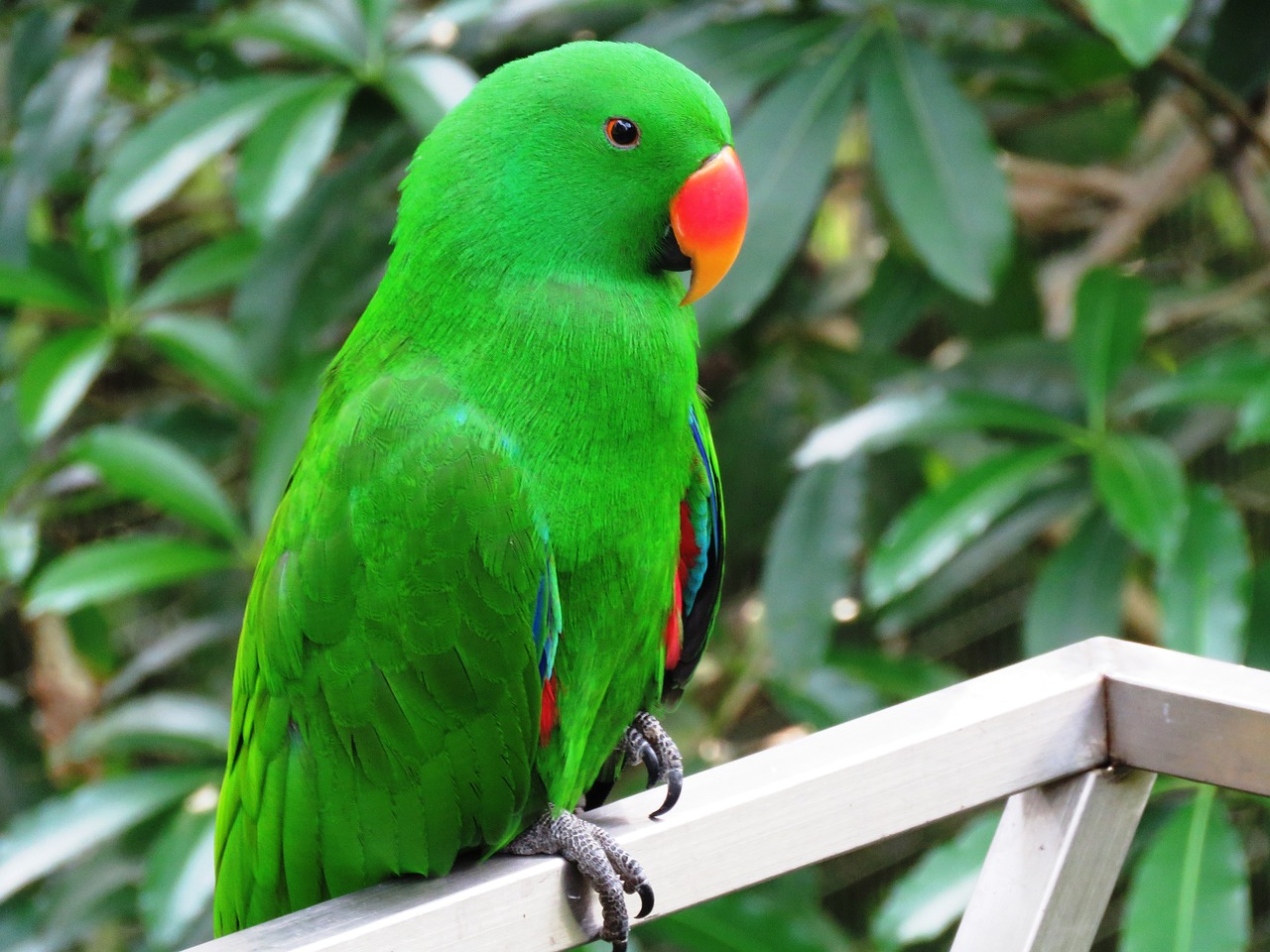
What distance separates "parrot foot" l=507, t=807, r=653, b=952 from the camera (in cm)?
87

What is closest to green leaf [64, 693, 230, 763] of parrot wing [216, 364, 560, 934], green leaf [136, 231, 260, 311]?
green leaf [136, 231, 260, 311]

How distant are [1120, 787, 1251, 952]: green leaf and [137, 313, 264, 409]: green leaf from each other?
1.10 metres

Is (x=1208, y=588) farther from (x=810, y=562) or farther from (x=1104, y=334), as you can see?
(x=810, y=562)

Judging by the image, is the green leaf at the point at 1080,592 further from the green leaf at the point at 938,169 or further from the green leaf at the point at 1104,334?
the green leaf at the point at 938,169

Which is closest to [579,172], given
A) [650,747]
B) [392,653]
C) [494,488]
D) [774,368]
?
[494,488]

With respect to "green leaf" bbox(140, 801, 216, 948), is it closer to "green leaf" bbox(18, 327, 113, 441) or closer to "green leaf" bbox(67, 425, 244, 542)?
"green leaf" bbox(67, 425, 244, 542)

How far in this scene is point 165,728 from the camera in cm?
163

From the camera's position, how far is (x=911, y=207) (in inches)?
60.7

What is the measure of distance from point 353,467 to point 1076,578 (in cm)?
92

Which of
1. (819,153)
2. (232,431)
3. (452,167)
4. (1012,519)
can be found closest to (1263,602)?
(1012,519)

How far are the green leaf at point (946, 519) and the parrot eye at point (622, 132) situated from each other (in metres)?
0.61

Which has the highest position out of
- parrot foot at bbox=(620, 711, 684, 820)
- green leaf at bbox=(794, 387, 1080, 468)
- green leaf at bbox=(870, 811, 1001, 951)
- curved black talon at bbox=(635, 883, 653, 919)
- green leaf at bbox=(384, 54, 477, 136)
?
green leaf at bbox=(384, 54, 477, 136)

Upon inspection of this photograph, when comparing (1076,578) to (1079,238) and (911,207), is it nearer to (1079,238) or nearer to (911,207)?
(911,207)

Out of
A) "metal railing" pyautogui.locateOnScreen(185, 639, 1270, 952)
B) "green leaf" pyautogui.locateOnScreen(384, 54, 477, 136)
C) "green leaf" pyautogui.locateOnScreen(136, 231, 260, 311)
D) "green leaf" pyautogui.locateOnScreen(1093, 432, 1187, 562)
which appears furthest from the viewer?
"green leaf" pyautogui.locateOnScreen(136, 231, 260, 311)
